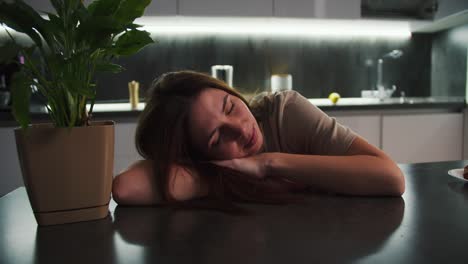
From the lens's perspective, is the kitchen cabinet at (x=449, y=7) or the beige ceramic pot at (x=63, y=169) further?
the kitchen cabinet at (x=449, y=7)

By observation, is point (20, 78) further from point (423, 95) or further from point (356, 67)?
point (423, 95)

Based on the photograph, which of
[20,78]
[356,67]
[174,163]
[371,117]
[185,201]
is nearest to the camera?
[20,78]

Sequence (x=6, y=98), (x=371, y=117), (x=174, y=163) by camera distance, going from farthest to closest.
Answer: (x=371, y=117), (x=6, y=98), (x=174, y=163)

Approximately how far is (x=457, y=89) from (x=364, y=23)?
0.87 metres

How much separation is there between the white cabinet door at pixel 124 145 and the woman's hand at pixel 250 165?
4.54 feet

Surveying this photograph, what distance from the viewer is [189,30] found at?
272 centimetres

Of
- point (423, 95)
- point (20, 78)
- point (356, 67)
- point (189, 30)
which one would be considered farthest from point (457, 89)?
point (20, 78)

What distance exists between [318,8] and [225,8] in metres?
0.62

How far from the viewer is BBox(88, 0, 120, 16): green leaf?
0.57 metres

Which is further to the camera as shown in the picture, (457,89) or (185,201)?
(457,89)

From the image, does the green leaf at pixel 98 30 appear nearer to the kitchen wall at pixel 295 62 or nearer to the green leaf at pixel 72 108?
the green leaf at pixel 72 108

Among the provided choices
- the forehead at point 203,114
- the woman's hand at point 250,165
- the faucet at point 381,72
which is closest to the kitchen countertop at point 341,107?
the faucet at point 381,72

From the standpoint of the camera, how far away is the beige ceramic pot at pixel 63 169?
23.0 inches

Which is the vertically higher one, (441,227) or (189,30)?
(189,30)
